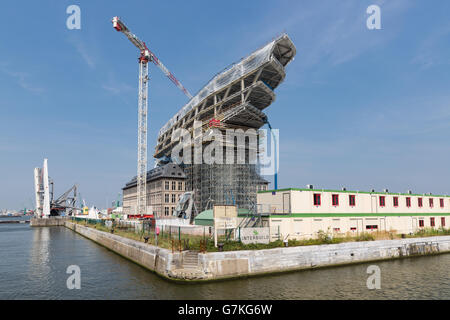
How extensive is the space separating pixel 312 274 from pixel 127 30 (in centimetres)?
10139

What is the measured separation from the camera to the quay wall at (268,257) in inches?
1012

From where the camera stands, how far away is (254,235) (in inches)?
1217

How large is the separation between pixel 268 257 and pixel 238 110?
44.8m

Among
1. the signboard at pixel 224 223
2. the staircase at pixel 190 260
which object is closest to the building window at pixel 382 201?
the signboard at pixel 224 223

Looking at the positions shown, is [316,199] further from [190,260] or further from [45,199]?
[45,199]

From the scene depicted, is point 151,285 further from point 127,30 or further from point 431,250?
point 127,30

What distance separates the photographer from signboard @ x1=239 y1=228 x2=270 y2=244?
30312mm

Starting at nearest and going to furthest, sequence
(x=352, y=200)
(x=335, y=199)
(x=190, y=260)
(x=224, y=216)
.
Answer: (x=190, y=260), (x=224, y=216), (x=335, y=199), (x=352, y=200)

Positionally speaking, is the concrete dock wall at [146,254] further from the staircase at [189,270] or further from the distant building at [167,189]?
the distant building at [167,189]

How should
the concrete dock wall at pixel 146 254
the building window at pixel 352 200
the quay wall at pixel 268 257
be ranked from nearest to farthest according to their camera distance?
the quay wall at pixel 268 257, the concrete dock wall at pixel 146 254, the building window at pixel 352 200

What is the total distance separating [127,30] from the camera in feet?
342

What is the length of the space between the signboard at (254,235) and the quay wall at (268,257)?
8.08 feet

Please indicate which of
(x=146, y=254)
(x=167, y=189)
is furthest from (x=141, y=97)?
(x=146, y=254)
